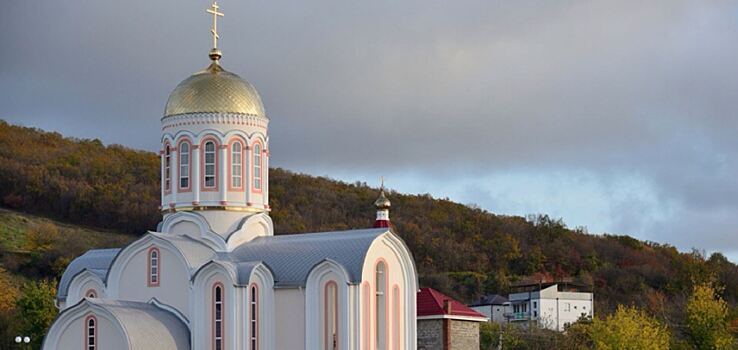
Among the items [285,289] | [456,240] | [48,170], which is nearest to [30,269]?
[48,170]

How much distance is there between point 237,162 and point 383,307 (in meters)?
5.57

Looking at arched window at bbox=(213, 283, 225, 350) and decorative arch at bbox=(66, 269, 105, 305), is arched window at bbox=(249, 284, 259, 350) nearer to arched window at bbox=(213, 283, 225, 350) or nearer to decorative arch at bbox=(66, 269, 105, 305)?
arched window at bbox=(213, 283, 225, 350)

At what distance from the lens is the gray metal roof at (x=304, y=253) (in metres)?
30.5

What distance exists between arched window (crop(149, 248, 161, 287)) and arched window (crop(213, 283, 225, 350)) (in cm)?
182

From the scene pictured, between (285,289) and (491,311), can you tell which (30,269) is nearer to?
(491,311)

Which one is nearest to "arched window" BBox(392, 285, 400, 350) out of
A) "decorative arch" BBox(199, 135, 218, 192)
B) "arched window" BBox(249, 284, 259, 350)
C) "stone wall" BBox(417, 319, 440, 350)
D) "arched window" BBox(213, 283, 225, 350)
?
"arched window" BBox(249, 284, 259, 350)

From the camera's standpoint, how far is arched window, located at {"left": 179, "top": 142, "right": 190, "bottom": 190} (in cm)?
3281

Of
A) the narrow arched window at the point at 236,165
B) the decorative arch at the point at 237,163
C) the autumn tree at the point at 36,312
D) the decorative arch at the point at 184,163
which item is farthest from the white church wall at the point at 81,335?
the autumn tree at the point at 36,312

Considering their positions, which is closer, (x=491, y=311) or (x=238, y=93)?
(x=238, y=93)

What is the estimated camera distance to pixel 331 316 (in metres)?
30.1

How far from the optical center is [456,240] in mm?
85312

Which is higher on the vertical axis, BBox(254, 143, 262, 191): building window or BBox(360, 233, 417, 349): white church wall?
BBox(254, 143, 262, 191): building window

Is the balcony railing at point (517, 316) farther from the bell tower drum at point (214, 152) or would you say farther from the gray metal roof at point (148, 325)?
the gray metal roof at point (148, 325)

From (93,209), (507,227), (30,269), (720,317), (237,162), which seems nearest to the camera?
(237,162)
